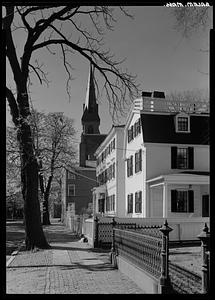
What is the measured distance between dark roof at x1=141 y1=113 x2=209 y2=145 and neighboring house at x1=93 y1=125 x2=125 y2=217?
1.17m

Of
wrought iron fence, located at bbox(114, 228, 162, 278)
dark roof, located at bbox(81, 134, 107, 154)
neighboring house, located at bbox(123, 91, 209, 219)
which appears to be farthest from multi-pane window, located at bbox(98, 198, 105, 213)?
dark roof, located at bbox(81, 134, 107, 154)

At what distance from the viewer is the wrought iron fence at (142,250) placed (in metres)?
4.95

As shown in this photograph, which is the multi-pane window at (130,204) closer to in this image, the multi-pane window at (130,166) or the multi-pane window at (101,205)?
the multi-pane window at (130,166)

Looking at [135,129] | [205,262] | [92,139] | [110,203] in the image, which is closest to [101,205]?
[110,203]

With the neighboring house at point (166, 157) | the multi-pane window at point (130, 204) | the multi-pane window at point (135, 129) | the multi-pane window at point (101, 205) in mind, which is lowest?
the multi-pane window at point (101, 205)

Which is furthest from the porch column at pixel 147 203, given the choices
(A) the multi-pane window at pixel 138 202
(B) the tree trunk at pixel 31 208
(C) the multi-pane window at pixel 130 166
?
(B) the tree trunk at pixel 31 208

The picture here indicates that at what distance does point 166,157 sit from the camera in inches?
350

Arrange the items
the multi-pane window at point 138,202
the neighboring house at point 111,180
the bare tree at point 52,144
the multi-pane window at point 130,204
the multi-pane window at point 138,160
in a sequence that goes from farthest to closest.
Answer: the multi-pane window at point 130,204
the multi-pane window at point 138,202
the multi-pane window at point 138,160
the neighboring house at point 111,180
the bare tree at point 52,144

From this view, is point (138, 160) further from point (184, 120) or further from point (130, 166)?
point (184, 120)

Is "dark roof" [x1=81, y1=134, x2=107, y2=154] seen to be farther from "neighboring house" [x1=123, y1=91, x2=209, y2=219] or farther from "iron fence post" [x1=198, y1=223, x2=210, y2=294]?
"iron fence post" [x1=198, y1=223, x2=210, y2=294]

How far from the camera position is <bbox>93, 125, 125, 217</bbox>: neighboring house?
12048mm
